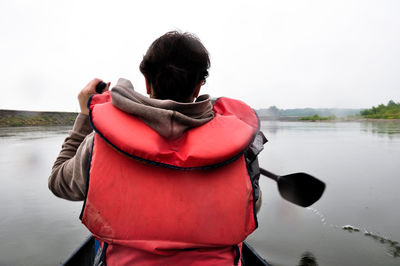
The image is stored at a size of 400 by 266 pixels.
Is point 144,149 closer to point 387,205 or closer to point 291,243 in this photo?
point 291,243

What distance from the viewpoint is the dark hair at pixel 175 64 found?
0.98m

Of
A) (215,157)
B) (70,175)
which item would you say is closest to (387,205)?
(215,157)

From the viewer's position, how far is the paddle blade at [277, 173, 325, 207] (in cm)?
142

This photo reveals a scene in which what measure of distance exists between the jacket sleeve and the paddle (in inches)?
36.7

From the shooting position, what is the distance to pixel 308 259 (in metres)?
2.88

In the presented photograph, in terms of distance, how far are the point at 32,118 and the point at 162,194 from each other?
3939 cm

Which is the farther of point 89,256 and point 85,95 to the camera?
point 89,256

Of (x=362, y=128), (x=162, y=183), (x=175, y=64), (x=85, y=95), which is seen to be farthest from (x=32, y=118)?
(x=362, y=128)

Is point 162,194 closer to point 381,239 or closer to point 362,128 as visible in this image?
point 381,239

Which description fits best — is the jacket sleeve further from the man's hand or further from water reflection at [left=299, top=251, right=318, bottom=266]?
water reflection at [left=299, top=251, right=318, bottom=266]

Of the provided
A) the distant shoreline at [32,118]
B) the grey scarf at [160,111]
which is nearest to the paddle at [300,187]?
the grey scarf at [160,111]

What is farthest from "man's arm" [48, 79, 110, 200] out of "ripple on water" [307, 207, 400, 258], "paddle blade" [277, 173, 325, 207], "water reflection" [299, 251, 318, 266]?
"ripple on water" [307, 207, 400, 258]

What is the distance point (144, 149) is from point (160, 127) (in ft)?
0.31

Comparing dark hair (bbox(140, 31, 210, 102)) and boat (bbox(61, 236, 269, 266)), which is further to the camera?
boat (bbox(61, 236, 269, 266))
